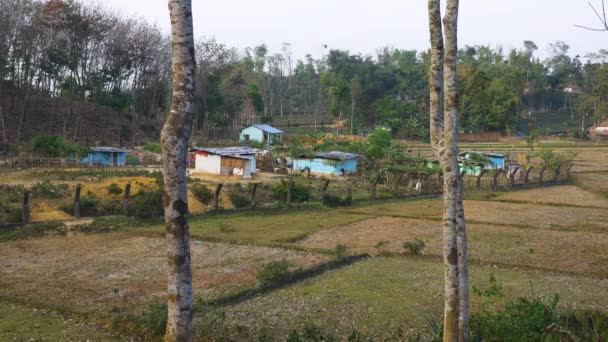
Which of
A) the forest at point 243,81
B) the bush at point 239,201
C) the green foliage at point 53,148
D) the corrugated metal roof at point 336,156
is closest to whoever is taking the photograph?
the bush at point 239,201

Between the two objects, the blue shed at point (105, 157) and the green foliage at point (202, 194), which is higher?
the blue shed at point (105, 157)

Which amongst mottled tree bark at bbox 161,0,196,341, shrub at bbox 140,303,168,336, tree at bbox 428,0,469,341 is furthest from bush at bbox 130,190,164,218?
mottled tree bark at bbox 161,0,196,341

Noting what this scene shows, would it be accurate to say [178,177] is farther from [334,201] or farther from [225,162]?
[225,162]

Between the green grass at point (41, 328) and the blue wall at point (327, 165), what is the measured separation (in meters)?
31.5

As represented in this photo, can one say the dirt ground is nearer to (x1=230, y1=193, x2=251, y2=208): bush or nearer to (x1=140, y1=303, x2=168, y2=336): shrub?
(x1=140, y1=303, x2=168, y2=336): shrub

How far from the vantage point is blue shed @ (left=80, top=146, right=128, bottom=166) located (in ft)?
137

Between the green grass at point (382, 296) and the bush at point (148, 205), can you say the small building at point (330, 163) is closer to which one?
the bush at point (148, 205)

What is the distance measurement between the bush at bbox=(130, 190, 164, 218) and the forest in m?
29.1

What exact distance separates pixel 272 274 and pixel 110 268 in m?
4.37

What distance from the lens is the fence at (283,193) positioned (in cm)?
2225

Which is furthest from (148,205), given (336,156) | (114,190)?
(336,156)

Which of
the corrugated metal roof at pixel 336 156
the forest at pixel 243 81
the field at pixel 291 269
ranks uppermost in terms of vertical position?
the forest at pixel 243 81

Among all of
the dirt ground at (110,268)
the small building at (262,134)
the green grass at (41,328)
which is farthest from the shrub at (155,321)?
the small building at (262,134)

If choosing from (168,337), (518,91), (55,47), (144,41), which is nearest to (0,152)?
(55,47)
